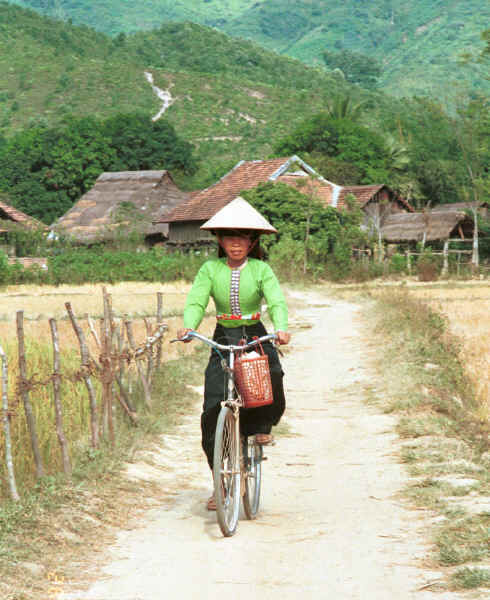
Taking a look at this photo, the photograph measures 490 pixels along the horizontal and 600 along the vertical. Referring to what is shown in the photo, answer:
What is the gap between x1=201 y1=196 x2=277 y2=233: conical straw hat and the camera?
18.1ft

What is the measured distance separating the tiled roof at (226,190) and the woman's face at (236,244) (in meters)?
39.9

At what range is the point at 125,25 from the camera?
541 ft

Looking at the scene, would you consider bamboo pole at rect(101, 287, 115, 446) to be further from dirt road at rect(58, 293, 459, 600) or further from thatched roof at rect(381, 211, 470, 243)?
thatched roof at rect(381, 211, 470, 243)

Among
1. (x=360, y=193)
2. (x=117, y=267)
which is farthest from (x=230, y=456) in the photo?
(x=360, y=193)

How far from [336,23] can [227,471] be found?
565 ft

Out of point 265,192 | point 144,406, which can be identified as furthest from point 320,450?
point 265,192

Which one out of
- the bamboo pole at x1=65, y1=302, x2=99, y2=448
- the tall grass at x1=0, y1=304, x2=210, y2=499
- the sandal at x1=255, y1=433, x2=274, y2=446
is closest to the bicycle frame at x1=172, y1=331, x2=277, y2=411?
the sandal at x1=255, y1=433, x2=274, y2=446

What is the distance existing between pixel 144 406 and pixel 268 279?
4.18 m

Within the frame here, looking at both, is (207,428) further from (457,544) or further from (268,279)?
(457,544)

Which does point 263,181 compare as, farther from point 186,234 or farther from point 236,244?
point 236,244

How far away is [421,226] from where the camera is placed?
48.4 m

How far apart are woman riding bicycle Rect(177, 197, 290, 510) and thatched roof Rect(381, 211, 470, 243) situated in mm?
42538

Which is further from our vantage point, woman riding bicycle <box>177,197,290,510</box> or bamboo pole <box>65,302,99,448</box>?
bamboo pole <box>65,302,99,448</box>

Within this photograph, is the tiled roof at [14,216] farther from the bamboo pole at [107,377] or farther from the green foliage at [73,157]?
the bamboo pole at [107,377]
